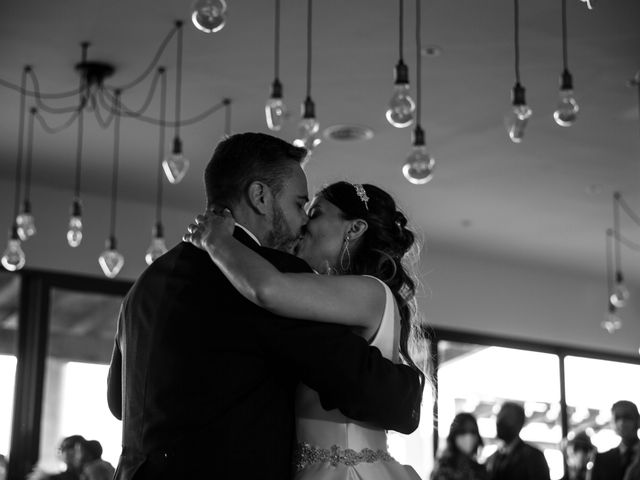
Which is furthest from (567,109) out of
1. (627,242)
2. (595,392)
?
(595,392)

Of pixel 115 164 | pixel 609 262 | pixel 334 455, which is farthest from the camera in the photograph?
pixel 609 262

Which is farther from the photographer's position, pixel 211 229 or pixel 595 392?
pixel 595 392

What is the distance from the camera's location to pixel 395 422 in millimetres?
2348

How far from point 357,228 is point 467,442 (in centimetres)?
465

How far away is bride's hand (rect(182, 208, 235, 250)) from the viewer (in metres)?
2.28

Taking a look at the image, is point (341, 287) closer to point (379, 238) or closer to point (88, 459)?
point (379, 238)

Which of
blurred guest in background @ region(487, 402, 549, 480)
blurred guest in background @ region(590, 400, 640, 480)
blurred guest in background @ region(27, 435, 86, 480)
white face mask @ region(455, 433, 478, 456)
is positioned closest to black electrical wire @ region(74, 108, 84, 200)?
blurred guest in background @ region(27, 435, 86, 480)

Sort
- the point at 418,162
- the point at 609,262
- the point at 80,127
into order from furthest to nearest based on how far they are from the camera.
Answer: the point at 609,262 < the point at 80,127 < the point at 418,162

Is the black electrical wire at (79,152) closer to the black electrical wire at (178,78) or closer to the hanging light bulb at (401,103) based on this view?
the black electrical wire at (178,78)

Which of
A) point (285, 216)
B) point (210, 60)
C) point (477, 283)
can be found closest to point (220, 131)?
point (210, 60)

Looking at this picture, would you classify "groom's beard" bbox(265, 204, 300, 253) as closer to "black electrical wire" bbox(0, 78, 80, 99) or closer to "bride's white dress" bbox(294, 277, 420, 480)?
"bride's white dress" bbox(294, 277, 420, 480)

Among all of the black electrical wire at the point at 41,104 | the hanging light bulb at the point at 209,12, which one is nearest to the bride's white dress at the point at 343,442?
the hanging light bulb at the point at 209,12

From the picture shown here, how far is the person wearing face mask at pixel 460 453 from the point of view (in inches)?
284

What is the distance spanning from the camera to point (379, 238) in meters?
2.92
